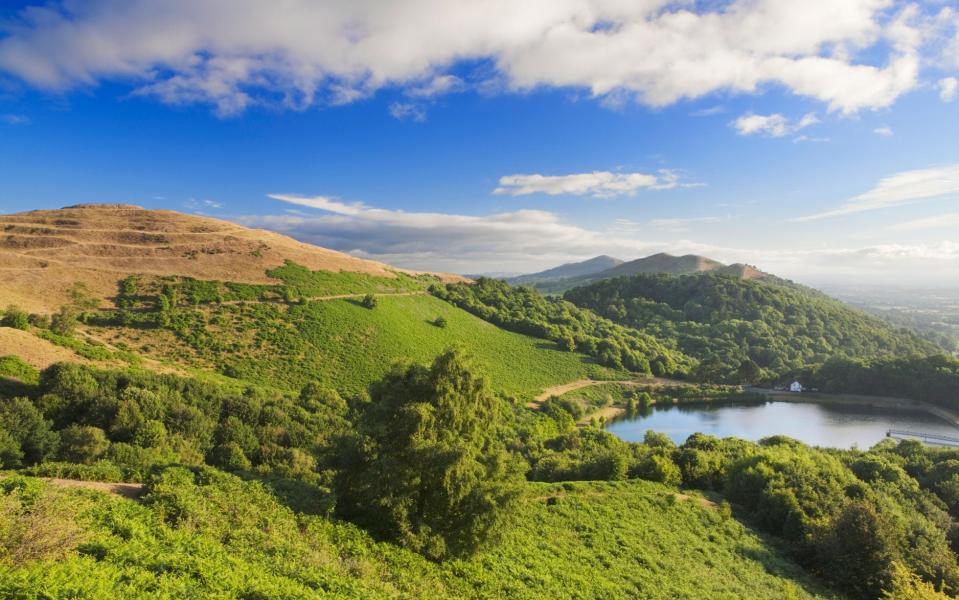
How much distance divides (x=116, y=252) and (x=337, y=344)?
3851 cm

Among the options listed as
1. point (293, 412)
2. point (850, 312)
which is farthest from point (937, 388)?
point (293, 412)

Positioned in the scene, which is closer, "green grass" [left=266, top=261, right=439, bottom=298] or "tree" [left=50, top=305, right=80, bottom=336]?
"tree" [left=50, top=305, right=80, bottom=336]

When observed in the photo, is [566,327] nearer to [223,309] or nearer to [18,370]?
[223,309]

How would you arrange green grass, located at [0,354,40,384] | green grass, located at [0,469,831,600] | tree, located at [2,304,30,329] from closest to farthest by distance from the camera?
green grass, located at [0,469,831,600] < green grass, located at [0,354,40,384] < tree, located at [2,304,30,329]

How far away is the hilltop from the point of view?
5266 centimetres

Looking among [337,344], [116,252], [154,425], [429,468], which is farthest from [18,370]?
[116,252]

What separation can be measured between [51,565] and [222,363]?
4506 centimetres

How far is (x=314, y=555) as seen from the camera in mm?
11938

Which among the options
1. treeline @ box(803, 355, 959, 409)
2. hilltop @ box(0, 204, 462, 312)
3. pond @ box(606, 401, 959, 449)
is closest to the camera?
hilltop @ box(0, 204, 462, 312)

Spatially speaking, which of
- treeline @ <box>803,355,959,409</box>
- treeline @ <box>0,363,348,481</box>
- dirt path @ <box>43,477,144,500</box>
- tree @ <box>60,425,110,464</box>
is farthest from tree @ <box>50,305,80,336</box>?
treeline @ <box>803,355,959,409</box>

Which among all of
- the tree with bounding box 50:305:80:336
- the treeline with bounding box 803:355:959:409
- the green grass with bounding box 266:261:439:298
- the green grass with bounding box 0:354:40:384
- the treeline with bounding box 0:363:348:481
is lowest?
the treeline with bounding box 803:355:959:409

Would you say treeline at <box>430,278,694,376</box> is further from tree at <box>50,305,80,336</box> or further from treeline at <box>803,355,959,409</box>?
tree at <box>50,305,80,336</box>

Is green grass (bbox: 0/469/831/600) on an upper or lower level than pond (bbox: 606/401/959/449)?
upper

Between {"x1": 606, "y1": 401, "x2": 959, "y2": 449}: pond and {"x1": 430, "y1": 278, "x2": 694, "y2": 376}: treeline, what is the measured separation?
14672 mm
